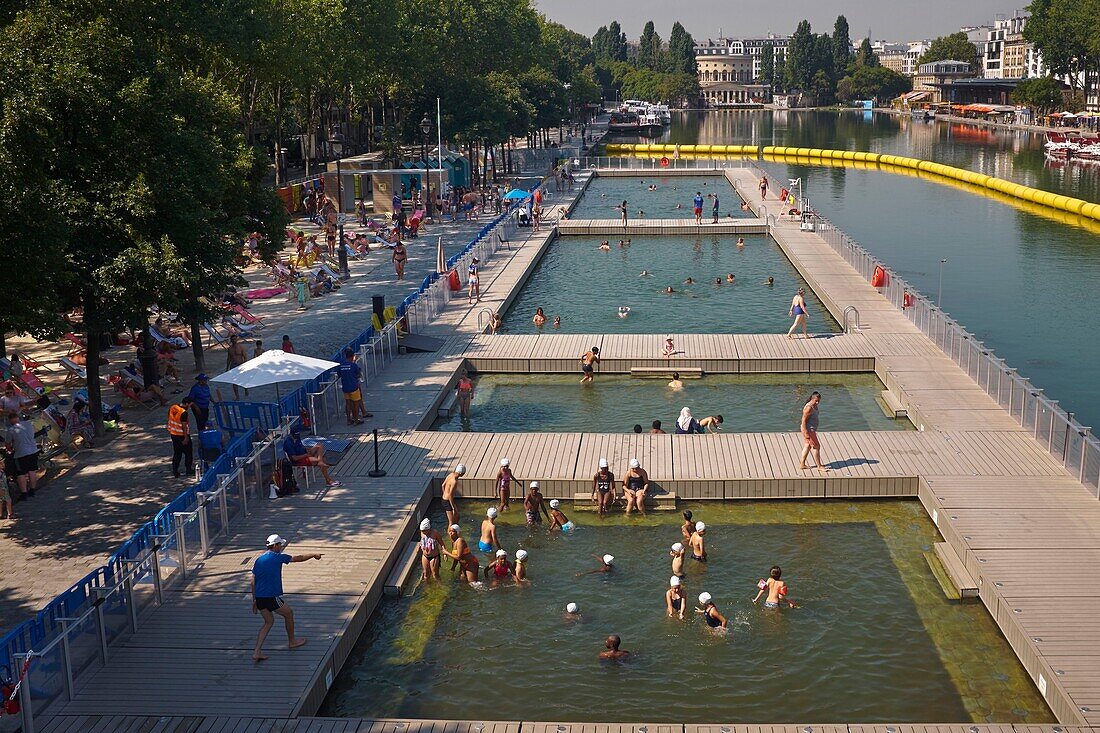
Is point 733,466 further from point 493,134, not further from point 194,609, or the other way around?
point 493,134

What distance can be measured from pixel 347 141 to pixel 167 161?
212 ft

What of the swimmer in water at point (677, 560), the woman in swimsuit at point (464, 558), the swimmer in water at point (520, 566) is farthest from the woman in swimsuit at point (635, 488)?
the woman in swimsuit at point (464, 558)

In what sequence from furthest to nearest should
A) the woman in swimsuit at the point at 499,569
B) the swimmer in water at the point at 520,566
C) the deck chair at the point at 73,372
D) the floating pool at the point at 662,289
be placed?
1. the floating pool at the point at 662,289
2. the deck chair at the point at 73,372
3. the woman in swimsuit at the point at 499,569
4. the swimmer in water at the point at 520,566

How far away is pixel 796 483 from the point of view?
20094mm

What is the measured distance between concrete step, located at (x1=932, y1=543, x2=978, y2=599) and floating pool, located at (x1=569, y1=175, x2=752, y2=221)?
40.8 metres

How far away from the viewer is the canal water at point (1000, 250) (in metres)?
32.7

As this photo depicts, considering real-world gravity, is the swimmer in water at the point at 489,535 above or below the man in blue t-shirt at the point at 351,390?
below

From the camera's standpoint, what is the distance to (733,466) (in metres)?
20.7

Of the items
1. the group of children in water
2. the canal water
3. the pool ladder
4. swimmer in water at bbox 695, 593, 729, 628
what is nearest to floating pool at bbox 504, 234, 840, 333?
the pool ladder

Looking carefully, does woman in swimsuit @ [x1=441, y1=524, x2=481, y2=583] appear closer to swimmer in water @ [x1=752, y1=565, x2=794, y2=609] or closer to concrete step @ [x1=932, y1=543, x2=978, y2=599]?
swimmer in water @ [x1=752, y1=565, x2=794, y2=609]

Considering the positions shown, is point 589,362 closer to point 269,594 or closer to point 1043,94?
point 269,594

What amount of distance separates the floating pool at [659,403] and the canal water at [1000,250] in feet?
19.3

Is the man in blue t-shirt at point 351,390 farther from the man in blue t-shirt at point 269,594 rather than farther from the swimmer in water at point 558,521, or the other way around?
the man in blue t-shirt at point 269,594

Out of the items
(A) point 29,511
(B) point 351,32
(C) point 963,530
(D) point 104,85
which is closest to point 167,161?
(D) point 104,85
